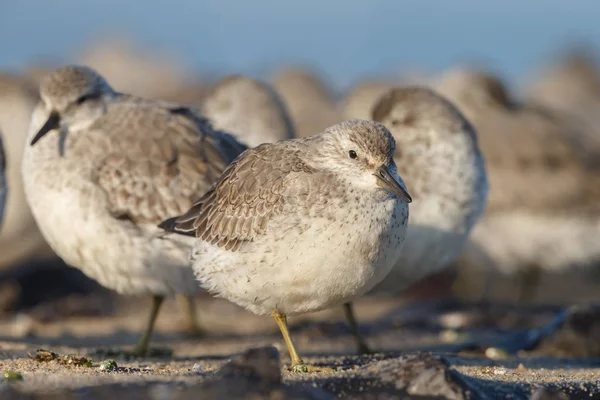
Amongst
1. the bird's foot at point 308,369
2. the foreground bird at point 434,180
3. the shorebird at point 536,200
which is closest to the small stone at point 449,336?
the foreground bird at point 434,180

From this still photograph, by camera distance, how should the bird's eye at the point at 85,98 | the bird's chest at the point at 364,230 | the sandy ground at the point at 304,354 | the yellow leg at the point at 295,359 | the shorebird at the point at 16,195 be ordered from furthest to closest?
the shorebird at the point at 16,195 → the bird's eye at the point at 85,98 → the yellow leg at the point at 295,359 → the bird's chest at the point at 364,230 → the sandy ground at the point at 304,354

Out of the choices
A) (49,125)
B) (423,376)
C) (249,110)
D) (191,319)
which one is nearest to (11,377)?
(423,376)

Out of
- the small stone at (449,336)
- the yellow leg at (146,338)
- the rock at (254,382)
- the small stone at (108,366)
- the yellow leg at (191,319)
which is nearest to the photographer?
the rock at (254,382)

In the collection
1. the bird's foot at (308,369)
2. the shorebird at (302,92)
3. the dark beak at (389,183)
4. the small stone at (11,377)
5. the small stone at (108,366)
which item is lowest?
the small stone at (108,366)

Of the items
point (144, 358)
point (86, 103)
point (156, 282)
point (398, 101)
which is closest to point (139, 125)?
point (86, 103)

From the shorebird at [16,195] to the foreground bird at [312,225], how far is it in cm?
713

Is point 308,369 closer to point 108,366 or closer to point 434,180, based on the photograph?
point 108,366

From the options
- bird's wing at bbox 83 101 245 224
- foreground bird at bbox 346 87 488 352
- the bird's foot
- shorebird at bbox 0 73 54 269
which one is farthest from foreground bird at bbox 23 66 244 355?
shorebird at bbox 0 73 54 269

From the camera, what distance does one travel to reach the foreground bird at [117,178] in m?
8.45

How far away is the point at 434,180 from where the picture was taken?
9.48 m

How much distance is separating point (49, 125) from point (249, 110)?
134 inches

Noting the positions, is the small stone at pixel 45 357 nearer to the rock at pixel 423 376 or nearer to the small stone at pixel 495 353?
the rock at pixel 423 376

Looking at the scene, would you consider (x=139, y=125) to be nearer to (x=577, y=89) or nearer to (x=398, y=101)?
(x=398, y=101)

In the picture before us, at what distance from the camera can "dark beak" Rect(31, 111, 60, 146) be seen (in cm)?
859
